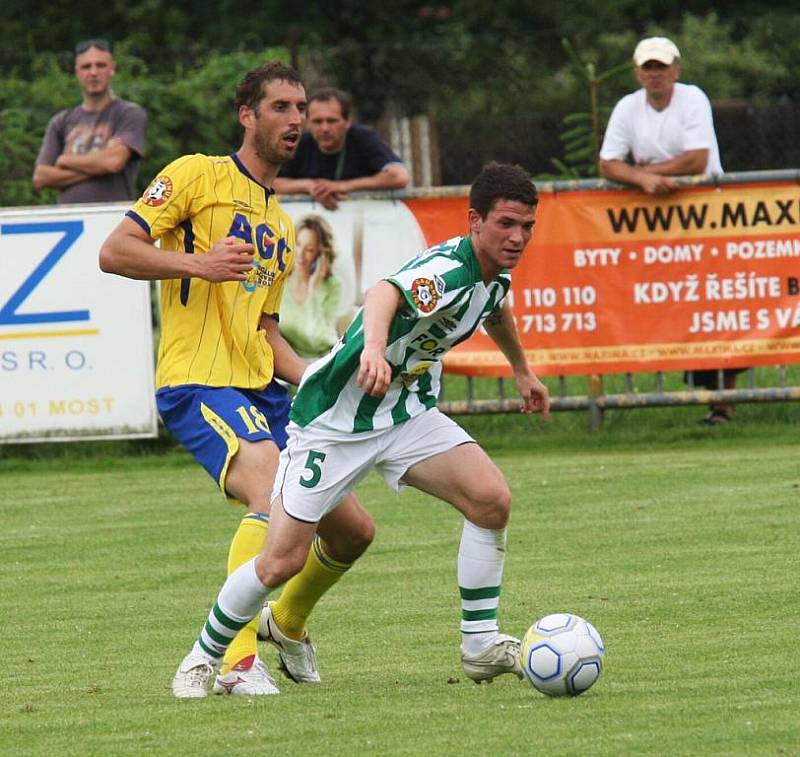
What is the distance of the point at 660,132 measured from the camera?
1256 cm

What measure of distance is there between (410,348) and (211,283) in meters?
1.02

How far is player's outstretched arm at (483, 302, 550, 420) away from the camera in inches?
289

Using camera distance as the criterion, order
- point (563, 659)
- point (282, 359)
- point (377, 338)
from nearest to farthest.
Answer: point (377, 338) < point (563, 659) < point (282, 359)

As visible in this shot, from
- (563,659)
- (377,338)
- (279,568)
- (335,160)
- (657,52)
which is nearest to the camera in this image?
(377,338)

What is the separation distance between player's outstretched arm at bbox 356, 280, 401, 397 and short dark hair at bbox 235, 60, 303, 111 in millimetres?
1324

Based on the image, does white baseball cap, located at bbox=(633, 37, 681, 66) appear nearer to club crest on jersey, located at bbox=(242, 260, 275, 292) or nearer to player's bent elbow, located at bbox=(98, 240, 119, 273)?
club crest on jersey, located at bbox=(242, 260, 275, 292)

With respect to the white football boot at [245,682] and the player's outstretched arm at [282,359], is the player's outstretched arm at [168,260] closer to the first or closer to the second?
the player's outstretched arm at [282,359]

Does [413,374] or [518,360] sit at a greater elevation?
[413,374]

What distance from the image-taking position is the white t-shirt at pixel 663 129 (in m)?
12.5

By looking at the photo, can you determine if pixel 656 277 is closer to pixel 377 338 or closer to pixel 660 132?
pixel 660 132

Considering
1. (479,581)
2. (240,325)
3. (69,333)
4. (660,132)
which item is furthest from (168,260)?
(660,132)

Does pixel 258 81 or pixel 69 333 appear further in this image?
pixel 69 333

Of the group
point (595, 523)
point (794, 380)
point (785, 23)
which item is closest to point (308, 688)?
point (595, 523)

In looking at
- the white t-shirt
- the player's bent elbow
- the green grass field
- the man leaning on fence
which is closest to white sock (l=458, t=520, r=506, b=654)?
the green grass field
